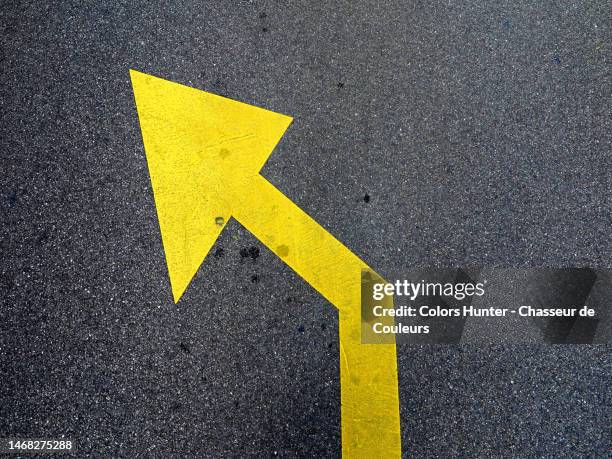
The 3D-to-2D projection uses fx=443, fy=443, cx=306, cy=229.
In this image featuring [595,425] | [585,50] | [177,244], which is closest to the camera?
[595,425]

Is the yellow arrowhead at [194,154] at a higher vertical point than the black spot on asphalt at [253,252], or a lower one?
higher

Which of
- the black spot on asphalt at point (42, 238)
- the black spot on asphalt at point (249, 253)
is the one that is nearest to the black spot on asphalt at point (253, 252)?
the black spot on asphalt at point (249, 253)

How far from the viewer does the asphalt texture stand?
80.8 inches

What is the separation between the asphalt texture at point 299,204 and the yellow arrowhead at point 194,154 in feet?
0.20

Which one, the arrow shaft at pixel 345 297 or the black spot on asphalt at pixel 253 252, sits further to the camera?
the black spot on asphalt at pixel 253 252

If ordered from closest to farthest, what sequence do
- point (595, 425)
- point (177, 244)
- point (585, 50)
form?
point (595, 425) → point (177, 244) → point (585, 50)

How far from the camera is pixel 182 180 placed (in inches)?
87.7

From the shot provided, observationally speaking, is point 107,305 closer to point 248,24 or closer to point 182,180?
point 182,180

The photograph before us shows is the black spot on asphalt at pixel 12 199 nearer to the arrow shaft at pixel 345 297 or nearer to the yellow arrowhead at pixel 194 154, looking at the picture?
the yellow arrowhead at pixel 194 154

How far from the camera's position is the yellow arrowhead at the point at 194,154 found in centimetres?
218

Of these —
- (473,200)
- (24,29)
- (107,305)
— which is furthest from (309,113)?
(24,29)

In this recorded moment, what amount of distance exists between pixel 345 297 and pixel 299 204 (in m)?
0.51

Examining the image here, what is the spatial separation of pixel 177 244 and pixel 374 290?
3.24ft

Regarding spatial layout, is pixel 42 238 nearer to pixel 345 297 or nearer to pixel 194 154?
pixel 194 154
